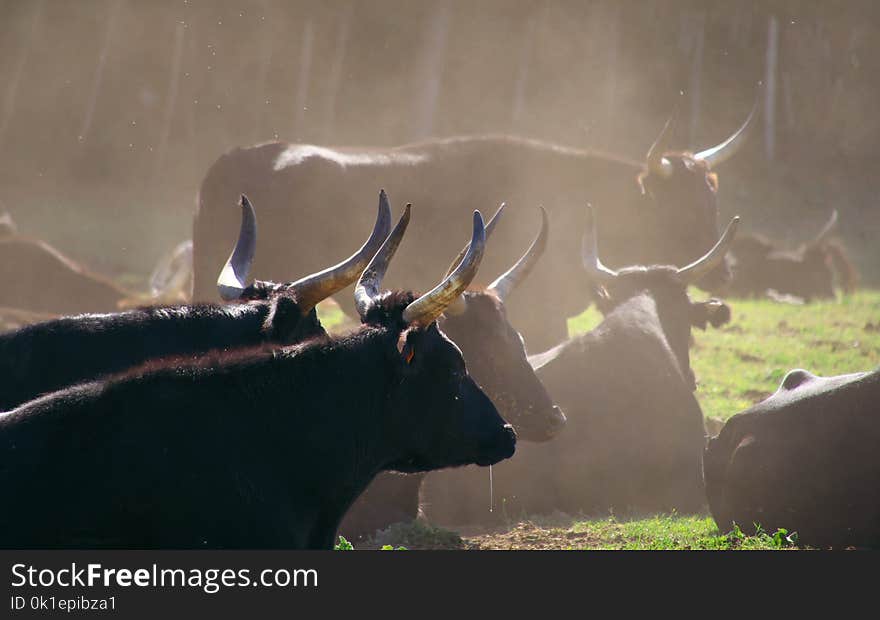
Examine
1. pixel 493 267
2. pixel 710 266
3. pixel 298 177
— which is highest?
pixel 298 177

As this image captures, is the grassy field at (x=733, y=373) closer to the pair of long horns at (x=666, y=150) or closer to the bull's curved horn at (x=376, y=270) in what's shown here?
the pair of long horns at (x=666, y=150)

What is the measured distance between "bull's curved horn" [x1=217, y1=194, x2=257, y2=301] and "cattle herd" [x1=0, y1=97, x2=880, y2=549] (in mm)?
18

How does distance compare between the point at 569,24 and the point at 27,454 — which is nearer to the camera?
the point at 27,454

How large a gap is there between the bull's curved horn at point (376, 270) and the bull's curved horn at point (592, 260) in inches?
183

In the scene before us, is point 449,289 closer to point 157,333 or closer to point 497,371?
point 157,333

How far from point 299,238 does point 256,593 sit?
637 centimetres

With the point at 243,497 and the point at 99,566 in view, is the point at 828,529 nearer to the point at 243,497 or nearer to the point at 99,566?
the point at 243,497

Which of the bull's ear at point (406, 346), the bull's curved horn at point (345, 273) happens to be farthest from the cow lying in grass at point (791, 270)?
the bull's ear at point (406, 346)

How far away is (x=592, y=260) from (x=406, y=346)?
213 inches

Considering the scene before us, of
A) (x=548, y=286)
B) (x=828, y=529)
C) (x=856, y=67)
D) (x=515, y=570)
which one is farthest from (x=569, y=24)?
(x=515, y=570)

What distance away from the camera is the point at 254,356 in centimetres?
457

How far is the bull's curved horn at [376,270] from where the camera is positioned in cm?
506

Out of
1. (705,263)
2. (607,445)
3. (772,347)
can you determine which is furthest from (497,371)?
(772,347)

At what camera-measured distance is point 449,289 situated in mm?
4695
